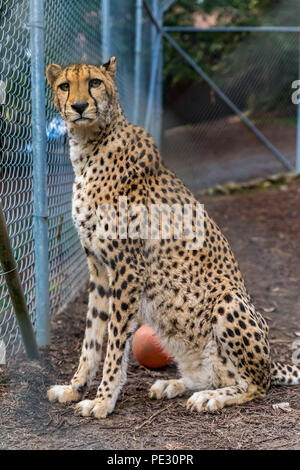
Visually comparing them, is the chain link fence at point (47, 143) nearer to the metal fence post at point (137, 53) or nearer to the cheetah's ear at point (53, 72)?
the cheetah's ear at point (53, 72)

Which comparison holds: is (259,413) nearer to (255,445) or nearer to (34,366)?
(255,445)

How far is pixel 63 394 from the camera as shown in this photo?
10.1 feet

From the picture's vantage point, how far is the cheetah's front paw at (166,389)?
3.22 meters

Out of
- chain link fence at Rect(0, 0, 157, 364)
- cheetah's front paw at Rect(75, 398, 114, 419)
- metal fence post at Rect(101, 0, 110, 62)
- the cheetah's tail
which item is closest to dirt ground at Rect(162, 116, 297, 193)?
chain link fence at Rect(0, 0, 157, 364)

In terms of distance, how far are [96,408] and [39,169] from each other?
148 cm

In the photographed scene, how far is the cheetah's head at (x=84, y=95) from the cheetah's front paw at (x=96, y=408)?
4.54 feet

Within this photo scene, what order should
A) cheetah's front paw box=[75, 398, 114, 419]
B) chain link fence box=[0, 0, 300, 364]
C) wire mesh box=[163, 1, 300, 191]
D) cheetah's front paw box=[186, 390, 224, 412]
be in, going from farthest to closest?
wire mesh box=[163, 1, 300, 191] < chain link fence box=[0, 0, 300, 364] < cheetah's front paw box=[186, 390, 224, 412] < cheetah's front paw box=[75, 398, 114, 419]

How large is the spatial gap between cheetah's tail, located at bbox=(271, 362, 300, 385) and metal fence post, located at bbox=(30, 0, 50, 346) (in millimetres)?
1446

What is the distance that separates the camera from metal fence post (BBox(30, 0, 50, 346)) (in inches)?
134

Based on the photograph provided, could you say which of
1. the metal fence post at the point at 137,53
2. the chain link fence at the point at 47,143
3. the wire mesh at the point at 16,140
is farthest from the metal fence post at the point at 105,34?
the wire mesh at the point at 16,140

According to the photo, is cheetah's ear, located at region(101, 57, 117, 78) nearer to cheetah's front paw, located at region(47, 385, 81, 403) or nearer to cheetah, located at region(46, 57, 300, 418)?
cheetah, located at region(46, 57, 300, 418)

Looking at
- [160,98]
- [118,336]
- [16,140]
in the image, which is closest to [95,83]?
[16,140]

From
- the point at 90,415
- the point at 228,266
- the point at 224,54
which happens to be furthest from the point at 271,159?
the point at 90,415

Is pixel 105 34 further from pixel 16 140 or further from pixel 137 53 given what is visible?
pixel 16 140
